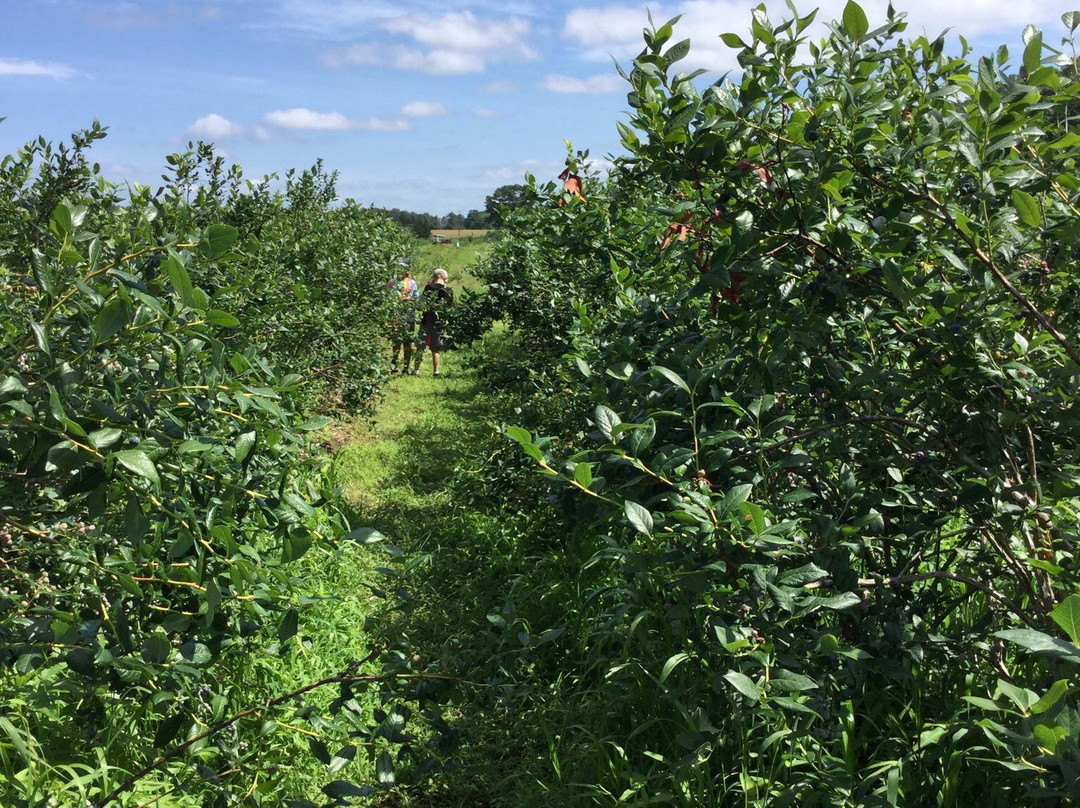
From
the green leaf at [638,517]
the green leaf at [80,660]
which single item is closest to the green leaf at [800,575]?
the green leaf at [638,517]

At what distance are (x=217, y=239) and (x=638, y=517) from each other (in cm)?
105

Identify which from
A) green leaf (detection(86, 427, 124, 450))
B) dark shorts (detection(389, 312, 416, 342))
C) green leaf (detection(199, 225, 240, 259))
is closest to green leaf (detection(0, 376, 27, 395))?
green leaf (detection(86, 427, 124, 450))

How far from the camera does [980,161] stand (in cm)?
205

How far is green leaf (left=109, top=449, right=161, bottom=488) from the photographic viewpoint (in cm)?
149

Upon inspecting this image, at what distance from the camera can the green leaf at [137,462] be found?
1487 millimetres

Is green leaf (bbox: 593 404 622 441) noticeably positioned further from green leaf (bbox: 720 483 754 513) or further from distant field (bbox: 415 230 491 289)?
distant field (bbox: 415 230 491 289)

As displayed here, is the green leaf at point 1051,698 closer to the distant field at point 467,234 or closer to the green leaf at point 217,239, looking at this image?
the green leaf at point 217,239

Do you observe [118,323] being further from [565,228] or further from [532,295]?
[532,295]

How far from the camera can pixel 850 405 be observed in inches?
103

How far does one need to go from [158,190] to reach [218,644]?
10.7ft

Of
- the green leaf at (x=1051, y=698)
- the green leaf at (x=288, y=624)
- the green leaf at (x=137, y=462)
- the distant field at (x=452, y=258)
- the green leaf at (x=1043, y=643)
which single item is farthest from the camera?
the distant field at (x=452, y=258)

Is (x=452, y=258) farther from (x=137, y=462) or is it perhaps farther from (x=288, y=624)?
(x=137, y=462)

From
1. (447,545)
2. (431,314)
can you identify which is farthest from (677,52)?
(431,314)

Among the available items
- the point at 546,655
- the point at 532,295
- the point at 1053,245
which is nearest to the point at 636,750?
the point at 546,655
